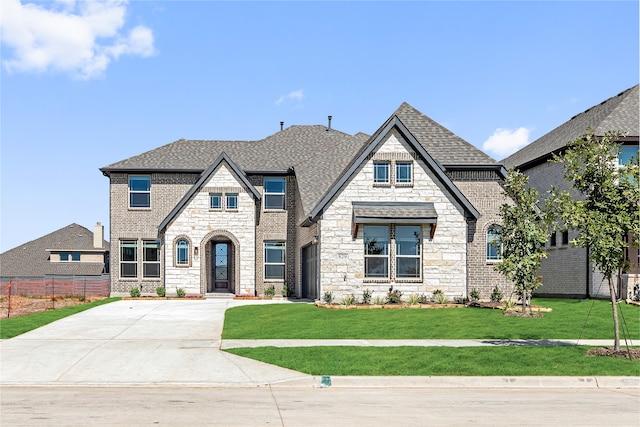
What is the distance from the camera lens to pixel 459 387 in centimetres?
1352

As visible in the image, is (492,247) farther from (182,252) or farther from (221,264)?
(182,252)

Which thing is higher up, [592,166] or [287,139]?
[287,139]

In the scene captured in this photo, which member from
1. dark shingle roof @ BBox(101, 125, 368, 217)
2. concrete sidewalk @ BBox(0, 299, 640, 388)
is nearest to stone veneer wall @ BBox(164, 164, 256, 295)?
dark shingle roof @ BBox(101, 125, 368, 217)

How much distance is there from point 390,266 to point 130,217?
53.6 feet

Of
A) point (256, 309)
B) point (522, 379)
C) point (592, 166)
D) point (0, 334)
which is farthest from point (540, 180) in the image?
A: point (0, 334)

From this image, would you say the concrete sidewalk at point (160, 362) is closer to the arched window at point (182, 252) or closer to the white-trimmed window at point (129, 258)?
the arched window at point (182, 252)

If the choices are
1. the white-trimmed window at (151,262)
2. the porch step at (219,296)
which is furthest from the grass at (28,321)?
the white-trimmed window at (151,262)

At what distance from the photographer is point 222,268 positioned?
38.4 metres

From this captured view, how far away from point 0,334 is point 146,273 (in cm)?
1727

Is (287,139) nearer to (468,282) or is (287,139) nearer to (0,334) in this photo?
(468,282)

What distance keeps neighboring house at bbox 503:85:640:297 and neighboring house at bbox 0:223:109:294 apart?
116 feet

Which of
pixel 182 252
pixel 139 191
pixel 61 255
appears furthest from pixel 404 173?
pixel 61 255

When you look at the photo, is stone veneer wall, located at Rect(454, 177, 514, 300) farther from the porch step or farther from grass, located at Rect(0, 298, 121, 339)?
grass, located at Rect(0, 298, 121, 339)

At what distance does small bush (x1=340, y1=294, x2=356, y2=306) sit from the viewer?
27562 millimetres
